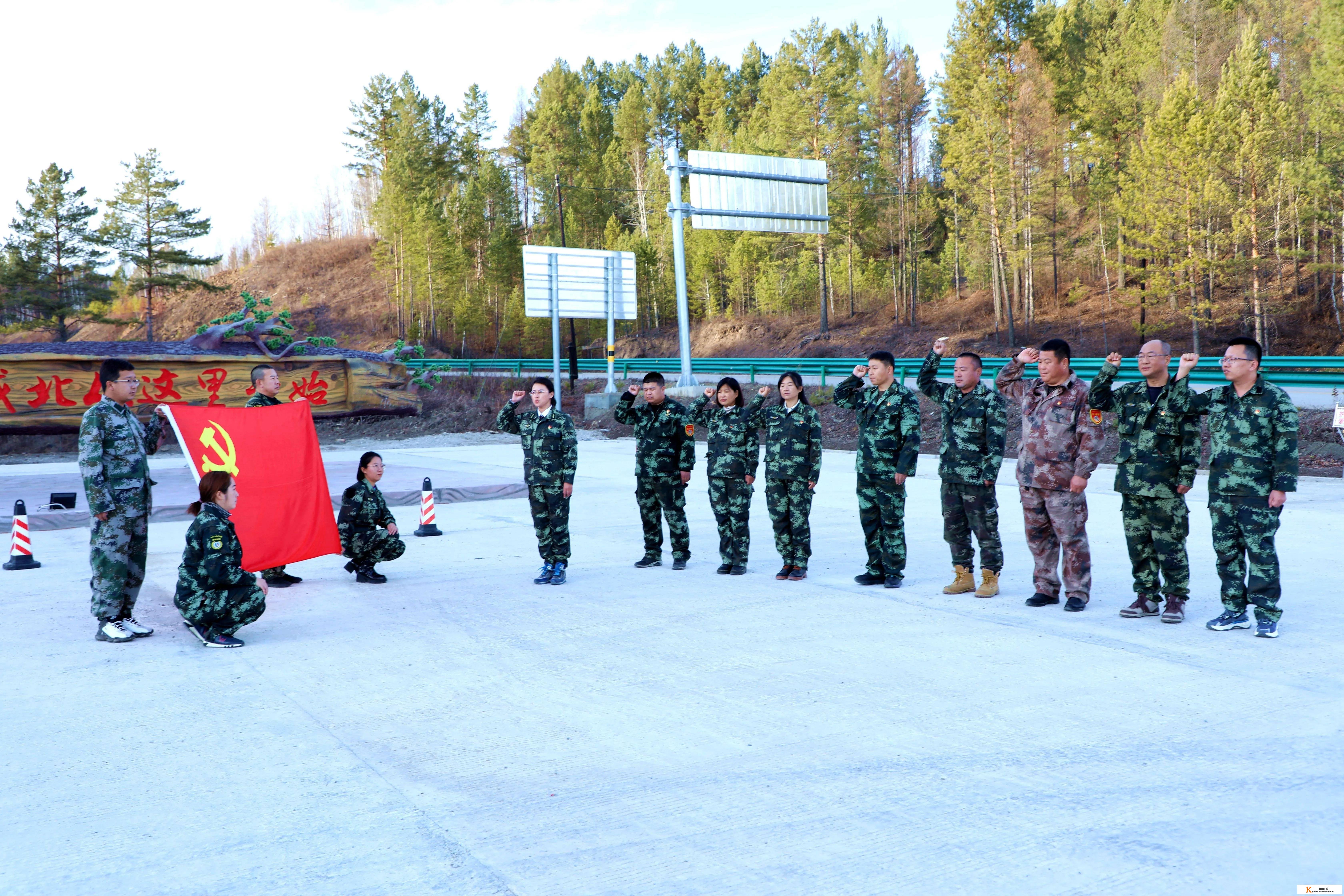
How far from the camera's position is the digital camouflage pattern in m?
7.18

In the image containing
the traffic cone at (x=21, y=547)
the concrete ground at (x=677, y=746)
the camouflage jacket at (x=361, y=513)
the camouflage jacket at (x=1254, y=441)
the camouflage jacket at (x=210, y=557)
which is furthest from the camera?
the traffic cone at (x=21, y=547)

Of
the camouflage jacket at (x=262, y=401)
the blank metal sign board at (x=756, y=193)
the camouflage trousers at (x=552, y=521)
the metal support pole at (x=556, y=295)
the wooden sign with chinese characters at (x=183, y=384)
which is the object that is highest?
the blank metal sign board at (x=756, y=193)

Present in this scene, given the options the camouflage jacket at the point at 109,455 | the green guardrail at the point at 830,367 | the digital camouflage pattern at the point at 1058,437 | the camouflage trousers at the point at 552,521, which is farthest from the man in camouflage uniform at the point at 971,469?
the green guardrail at the point at 830,367

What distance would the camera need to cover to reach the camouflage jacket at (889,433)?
809cm

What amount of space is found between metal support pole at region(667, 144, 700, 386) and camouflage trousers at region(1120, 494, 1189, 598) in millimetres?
17821

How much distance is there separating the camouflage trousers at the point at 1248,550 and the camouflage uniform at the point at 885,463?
229 cm

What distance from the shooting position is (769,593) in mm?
8156

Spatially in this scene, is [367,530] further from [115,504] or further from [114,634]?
[114,634]

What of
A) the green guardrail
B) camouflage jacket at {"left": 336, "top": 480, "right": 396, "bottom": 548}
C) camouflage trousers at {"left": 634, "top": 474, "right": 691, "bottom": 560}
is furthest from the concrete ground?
the green guardrail

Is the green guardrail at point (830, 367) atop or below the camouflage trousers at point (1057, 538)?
atop

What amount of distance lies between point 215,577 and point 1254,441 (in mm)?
7008

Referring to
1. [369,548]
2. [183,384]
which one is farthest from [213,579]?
[183,384]

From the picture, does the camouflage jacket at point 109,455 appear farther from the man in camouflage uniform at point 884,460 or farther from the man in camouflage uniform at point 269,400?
the man in camouflage uniform at point 884,460

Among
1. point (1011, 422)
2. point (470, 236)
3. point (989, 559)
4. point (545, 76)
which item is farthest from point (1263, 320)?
point (545, 76)
